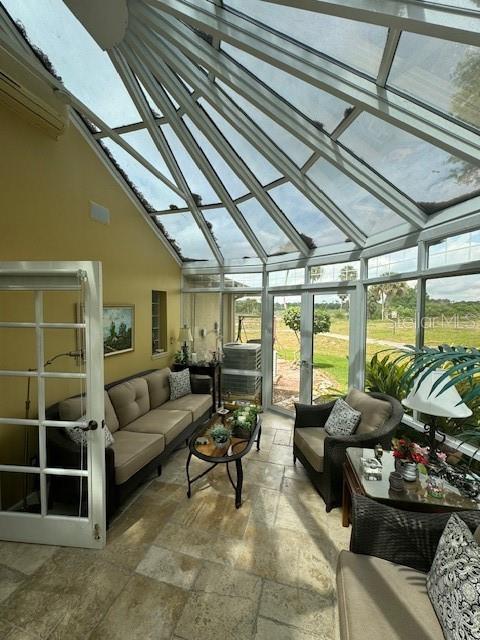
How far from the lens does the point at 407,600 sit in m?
1.39

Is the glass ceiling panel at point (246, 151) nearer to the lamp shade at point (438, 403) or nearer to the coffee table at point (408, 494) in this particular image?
the lamp shade at point (438, 403)

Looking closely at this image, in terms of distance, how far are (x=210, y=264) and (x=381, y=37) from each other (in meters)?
4.41

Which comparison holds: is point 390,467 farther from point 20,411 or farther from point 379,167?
point 20,411

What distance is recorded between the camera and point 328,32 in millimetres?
1766

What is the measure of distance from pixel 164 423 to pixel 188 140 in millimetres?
A: 3493

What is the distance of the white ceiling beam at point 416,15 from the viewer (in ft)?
4.30

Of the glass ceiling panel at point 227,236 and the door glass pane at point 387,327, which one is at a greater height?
the glass ceiling panel at point 227,236

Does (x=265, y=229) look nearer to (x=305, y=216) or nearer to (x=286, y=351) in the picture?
(x=305, y=216)


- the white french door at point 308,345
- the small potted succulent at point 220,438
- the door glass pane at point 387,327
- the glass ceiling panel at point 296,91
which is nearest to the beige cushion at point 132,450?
the small potted succulent at point 220,438

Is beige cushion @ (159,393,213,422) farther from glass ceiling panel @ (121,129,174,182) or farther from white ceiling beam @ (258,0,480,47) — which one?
white ceiling beam @ (258,0,480,47)

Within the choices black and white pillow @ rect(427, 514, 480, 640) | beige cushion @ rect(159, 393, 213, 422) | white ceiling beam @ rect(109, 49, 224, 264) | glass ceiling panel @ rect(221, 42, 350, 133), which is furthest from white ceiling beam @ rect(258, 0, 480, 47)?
beige cushion @ rect(159, 393, 213, 422)

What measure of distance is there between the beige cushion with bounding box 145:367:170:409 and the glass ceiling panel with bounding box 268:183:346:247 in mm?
3201

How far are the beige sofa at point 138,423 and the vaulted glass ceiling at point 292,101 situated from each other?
280cm

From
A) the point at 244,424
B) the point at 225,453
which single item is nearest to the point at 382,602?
the point at 225,453
